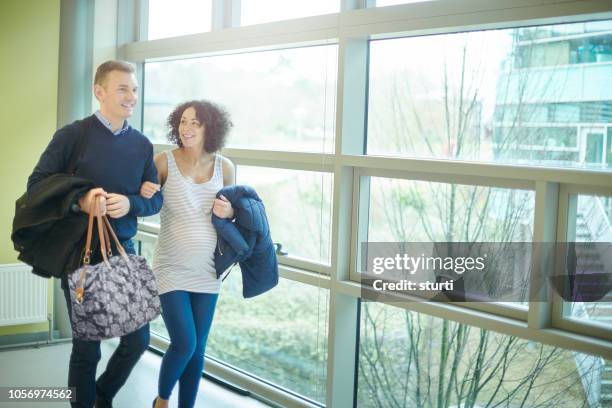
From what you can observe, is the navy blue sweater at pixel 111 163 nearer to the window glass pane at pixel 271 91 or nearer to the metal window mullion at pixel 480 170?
the window glass pane at pixel 271 91

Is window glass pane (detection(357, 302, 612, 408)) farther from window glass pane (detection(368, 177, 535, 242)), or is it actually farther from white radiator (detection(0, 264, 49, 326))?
white radiator (detection(0, 264, 49, 326))

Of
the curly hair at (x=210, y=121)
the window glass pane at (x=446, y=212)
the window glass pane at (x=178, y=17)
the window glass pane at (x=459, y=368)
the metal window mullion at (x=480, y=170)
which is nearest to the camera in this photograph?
the metal window mullion at (x=480, y=170)

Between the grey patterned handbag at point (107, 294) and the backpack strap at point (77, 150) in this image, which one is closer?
the grey patterned handbag at point (107, 294)

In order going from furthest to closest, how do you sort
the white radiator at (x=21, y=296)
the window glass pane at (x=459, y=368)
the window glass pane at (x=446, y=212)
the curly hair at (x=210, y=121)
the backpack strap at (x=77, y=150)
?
the white radiator at (x=21, y=296) < the curly hair at (x=210, y=121) < the backpack strap at (x=77, y=150) < the window glass pane at (x=446, y=212) < the window glass pane at (x=459, y=368)

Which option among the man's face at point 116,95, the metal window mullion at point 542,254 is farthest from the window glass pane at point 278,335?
the man's face at point 116,95

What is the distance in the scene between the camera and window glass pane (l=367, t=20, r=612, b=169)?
253 cm

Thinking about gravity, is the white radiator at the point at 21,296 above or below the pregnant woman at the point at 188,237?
below

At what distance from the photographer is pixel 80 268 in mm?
2869

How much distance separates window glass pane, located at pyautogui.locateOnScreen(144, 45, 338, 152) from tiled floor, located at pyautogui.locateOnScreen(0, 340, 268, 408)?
133 centimetres

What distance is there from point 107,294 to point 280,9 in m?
1.79

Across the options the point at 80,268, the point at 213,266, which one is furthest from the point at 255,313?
the point at 80,268

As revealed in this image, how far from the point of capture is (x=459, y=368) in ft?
9.83

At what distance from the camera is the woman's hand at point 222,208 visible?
10.3 ft

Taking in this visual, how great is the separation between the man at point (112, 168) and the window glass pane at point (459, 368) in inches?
40.7
